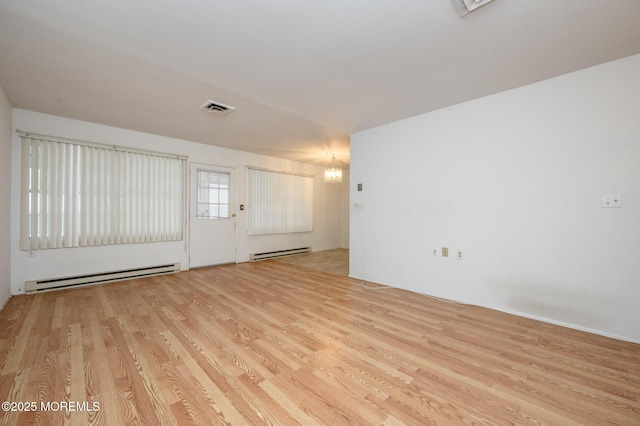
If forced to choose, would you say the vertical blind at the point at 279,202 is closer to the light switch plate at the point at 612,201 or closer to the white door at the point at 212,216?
the white door at the point at 212,216

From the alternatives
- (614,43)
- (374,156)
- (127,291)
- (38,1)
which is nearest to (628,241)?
(614,43)

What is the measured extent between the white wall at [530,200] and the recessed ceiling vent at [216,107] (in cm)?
241

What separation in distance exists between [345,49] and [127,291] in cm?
413

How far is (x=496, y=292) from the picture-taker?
2969 mm

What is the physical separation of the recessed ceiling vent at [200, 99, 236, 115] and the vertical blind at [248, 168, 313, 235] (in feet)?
7.99

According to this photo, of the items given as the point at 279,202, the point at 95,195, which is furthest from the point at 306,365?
the point at 279,202

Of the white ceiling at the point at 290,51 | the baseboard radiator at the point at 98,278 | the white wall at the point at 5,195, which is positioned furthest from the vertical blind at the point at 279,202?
the white wall at the point at 5,195

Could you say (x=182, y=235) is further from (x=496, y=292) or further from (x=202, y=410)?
(x=496, y=292)

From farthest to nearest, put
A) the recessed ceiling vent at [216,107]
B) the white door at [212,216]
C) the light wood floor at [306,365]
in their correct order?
the white door at [212,216] → the recessed ceiling vent at [216,107] → the light wood floor at [306,365]

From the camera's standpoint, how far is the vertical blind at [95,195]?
3.45 meters

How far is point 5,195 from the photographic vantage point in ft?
10.2

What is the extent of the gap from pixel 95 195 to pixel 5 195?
892 millimetres

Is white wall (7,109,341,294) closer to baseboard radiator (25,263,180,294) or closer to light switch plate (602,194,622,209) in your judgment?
baseboard radiator (25,263,180,294)

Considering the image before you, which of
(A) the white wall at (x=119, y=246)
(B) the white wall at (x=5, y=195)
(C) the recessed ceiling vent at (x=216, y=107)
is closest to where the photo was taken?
(B) the white wall at (x=5, y=195)
